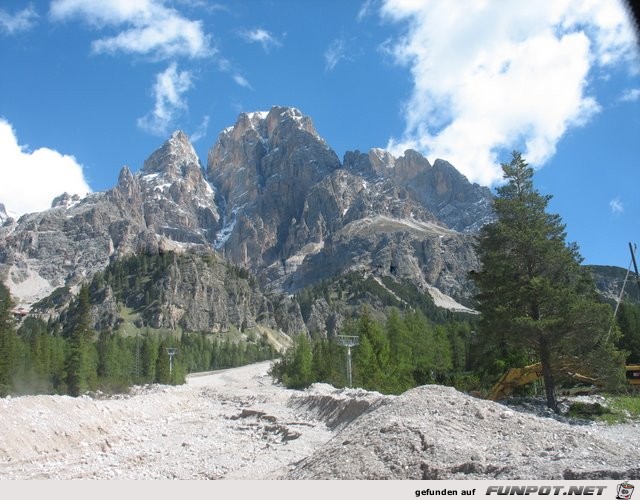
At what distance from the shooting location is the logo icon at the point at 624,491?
9031mm

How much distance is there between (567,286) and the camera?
28797mm

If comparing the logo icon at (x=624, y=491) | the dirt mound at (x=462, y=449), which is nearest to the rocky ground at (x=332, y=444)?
the dirt mound at (x=462, y=449)

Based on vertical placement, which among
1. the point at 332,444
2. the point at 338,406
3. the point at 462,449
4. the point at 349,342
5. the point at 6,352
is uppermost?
the point at 349,342

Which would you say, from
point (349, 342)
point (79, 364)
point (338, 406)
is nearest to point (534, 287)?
point (338, 406)

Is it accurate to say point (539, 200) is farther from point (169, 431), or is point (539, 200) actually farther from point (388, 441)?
point (169, 431)

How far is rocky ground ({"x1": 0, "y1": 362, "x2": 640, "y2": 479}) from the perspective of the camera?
13.0 m

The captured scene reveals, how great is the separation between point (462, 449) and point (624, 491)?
5.16m

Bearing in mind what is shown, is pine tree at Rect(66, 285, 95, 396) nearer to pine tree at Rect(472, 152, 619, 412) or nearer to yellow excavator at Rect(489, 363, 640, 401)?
yellow excavator at Rect(489, 363, 640, 401)

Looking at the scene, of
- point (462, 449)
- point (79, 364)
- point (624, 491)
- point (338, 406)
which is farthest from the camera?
point (79, 364)

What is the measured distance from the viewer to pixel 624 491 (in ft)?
30.0

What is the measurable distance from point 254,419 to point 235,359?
125 m

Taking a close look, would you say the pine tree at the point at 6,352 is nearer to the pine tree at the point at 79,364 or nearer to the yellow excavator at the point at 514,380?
the pine tree at the point at 79,364

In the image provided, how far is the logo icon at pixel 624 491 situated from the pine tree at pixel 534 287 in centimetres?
1748

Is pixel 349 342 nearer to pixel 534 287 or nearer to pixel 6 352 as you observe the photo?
pixel 534 287
